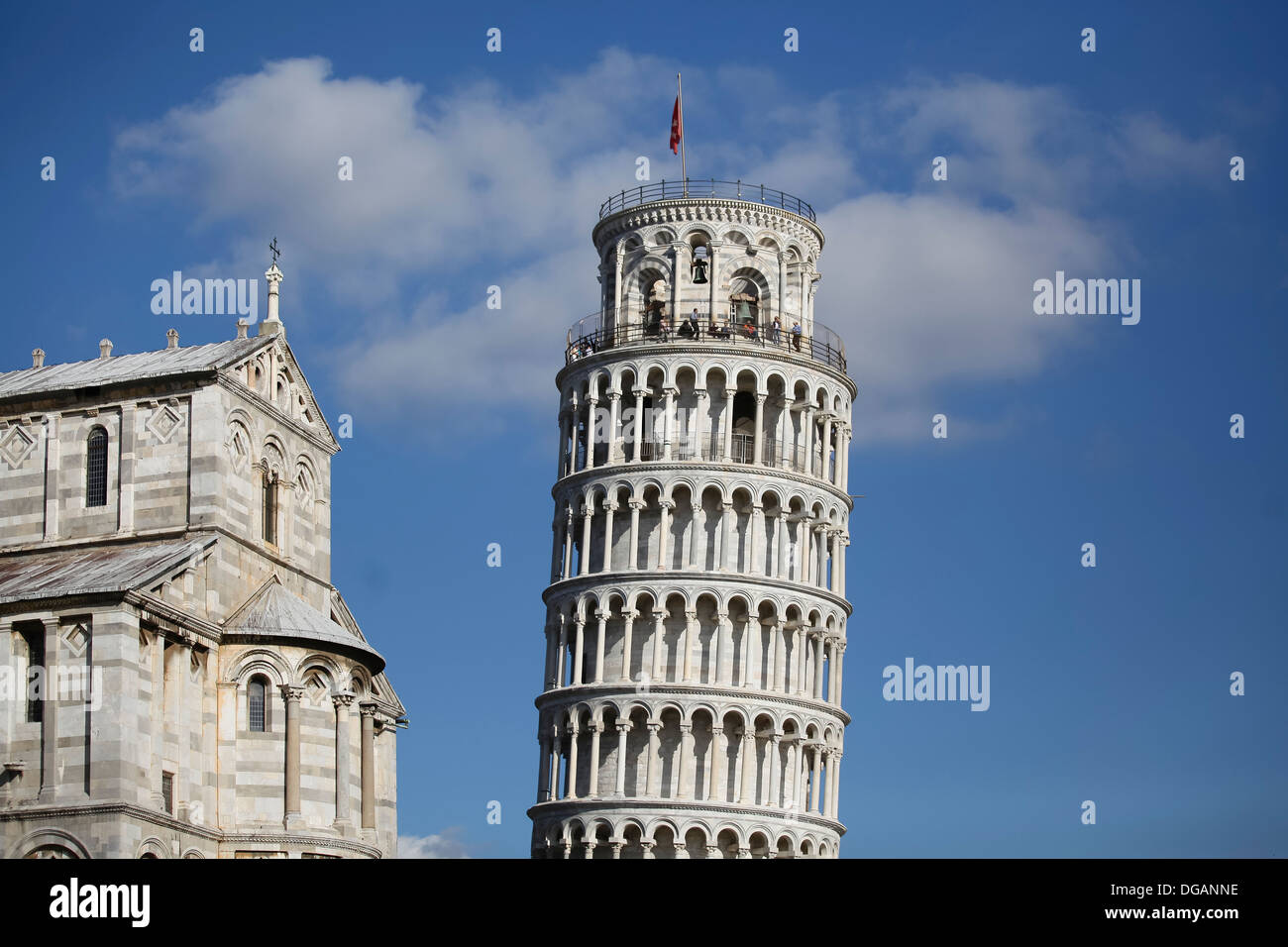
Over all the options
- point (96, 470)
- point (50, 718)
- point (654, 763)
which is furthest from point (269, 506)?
point (654, 763)

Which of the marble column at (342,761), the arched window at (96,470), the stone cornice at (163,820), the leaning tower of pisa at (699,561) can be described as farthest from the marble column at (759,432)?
the stone cornice at (163,820)

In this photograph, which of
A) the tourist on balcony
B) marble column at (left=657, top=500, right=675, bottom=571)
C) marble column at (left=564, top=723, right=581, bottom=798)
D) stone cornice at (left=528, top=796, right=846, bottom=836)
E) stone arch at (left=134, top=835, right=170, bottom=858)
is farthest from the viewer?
the tourist on balcony

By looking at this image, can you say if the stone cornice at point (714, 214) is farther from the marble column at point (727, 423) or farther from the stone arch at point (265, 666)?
the stone arch at point (265, 666)

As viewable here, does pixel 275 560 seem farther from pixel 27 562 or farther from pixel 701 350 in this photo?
pixel 701 350

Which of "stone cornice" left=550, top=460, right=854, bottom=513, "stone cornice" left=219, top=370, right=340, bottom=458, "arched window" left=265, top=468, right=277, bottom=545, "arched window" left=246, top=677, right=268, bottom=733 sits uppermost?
"stone cornice" left=550, top=460, right=854, bottom=513

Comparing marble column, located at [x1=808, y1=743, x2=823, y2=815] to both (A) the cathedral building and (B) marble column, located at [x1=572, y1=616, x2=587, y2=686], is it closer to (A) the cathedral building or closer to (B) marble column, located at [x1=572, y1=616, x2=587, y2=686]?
(B) marble column, located at [x1=572, y1=616, x2=587, y2=686]

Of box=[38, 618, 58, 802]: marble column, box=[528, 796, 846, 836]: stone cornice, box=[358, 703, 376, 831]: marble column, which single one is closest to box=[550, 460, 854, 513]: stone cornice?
box=[528, 796, 846, 836]: stone cornice

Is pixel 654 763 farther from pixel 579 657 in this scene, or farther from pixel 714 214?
pixel 714 214
